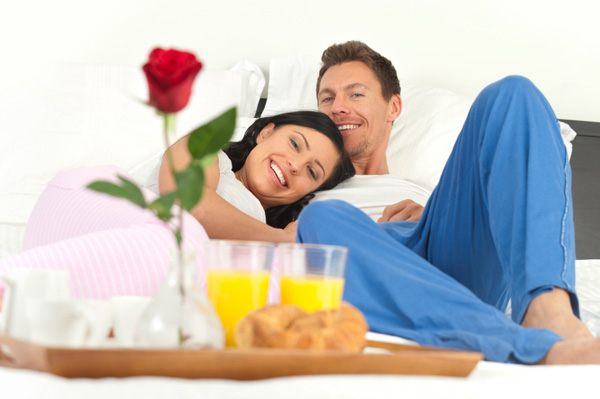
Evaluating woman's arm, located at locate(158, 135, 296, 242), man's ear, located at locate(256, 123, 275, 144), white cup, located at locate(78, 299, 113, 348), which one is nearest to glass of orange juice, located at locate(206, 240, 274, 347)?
white cup, located at locate(78, 299, 113, 348)

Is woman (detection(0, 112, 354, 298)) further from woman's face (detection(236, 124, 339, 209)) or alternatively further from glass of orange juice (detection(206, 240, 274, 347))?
glass of orange juice (detection(206, 240, 274, 347))

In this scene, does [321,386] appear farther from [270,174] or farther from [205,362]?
[270,174]

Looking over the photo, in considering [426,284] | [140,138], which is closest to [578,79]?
[140,138]

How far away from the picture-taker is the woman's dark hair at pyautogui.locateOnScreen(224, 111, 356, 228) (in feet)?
5.70

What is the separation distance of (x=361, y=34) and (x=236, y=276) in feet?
6.70

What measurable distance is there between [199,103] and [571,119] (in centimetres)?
144

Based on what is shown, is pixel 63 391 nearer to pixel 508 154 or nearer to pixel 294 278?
pixel 294 278

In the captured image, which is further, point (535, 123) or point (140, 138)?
point (140, 138)

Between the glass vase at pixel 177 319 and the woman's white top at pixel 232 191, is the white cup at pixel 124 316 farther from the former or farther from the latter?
the woman's white top at pixel 232 191

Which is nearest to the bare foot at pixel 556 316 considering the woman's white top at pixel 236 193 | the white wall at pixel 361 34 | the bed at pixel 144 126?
the bed at pixel 144 126

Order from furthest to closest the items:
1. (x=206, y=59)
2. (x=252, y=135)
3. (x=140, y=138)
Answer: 1. (x=206, y=59)
2. (x=140, y=138)
3. (x=252, y=135)

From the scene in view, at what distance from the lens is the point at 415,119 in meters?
→ 2.30

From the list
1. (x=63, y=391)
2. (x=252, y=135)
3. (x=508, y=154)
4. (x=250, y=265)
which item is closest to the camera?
(x=63, y=391)

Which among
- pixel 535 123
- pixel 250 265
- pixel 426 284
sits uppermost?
pixel 535 123
